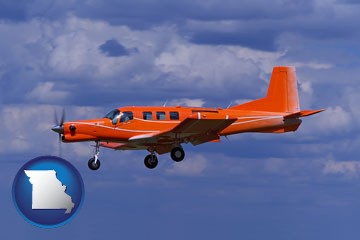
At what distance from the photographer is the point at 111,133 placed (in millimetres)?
66812

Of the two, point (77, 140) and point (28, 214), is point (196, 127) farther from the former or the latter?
point (28, 214)

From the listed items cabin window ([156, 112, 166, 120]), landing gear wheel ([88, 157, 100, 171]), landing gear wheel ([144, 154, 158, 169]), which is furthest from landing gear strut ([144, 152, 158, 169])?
landing gear wheel ([88, 157, 100, 171])

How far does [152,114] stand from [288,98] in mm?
10901

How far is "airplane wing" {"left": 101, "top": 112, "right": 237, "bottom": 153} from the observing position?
64.7 metres

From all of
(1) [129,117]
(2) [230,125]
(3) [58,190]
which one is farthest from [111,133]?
(3) [58,190]

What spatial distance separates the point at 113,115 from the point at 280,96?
41.6 feet

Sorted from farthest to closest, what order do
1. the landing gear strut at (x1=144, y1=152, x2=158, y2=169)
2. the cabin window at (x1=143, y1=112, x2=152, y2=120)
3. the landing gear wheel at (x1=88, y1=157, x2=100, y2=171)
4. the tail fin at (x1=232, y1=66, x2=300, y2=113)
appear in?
the tail fin at (x1=232, y1=66, x2=300, y2=113) < the landing gear strut at (x1=144, y1=152, x2=158, y2=169) < the cabin window at (x1=143, y1=112, x2=152, y2=120) < the landing gear wheel at (x1=88, y1=157, x2=100, y2=171)

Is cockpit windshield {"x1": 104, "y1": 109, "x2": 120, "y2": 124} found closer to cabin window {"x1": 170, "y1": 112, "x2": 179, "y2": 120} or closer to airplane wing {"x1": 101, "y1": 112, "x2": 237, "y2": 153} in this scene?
airplane wing {"x1": 101, "y1": 112, "x2": 237, "y2": 153}

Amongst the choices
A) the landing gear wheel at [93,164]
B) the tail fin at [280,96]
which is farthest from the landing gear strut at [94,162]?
the tail fin at [280,96]

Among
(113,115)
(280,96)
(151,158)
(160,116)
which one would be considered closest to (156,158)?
(151,158)

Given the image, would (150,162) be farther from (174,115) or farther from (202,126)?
(202,126)

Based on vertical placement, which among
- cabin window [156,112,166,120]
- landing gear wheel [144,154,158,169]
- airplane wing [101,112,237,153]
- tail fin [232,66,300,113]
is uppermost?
tail fin [232,66,300,113]

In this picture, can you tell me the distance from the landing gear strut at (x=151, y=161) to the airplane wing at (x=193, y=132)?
89 cm

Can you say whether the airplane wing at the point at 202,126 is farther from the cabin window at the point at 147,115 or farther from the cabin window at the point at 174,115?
the cabin window at the point at 147,115
